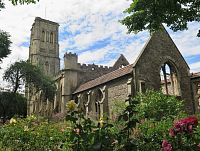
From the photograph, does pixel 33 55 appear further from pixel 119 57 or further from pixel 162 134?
pixel 162 134

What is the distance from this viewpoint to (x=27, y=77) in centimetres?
3206

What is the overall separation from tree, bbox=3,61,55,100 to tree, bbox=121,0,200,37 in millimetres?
22425

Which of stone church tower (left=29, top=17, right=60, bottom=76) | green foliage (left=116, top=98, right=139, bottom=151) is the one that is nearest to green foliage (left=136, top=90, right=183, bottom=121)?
green foliage (left=116, top=98, right=139, bottom=151)

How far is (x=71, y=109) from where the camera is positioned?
397 cm

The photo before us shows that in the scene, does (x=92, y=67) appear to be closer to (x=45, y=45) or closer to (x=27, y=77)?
(x=27, y=77)

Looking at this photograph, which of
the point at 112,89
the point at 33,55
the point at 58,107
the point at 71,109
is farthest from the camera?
the point at 33,55

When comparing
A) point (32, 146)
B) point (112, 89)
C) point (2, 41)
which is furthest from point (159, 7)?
point (2, 41)

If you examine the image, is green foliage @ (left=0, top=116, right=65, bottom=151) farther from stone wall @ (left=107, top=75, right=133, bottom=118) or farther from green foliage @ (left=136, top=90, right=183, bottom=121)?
stone wall @ (left=107, top=75, right=133, bottom=118)

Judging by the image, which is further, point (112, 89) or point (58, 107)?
point (58, 107)

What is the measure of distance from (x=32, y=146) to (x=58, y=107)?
87.0 feet

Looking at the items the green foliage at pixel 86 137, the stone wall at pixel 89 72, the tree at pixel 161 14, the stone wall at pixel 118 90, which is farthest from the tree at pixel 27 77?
the green foliage at pixel 86 137

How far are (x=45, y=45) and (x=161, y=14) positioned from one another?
54316mm

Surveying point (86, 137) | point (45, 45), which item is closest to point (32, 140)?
point (86, 137)

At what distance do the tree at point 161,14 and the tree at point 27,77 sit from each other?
22.4 metres
